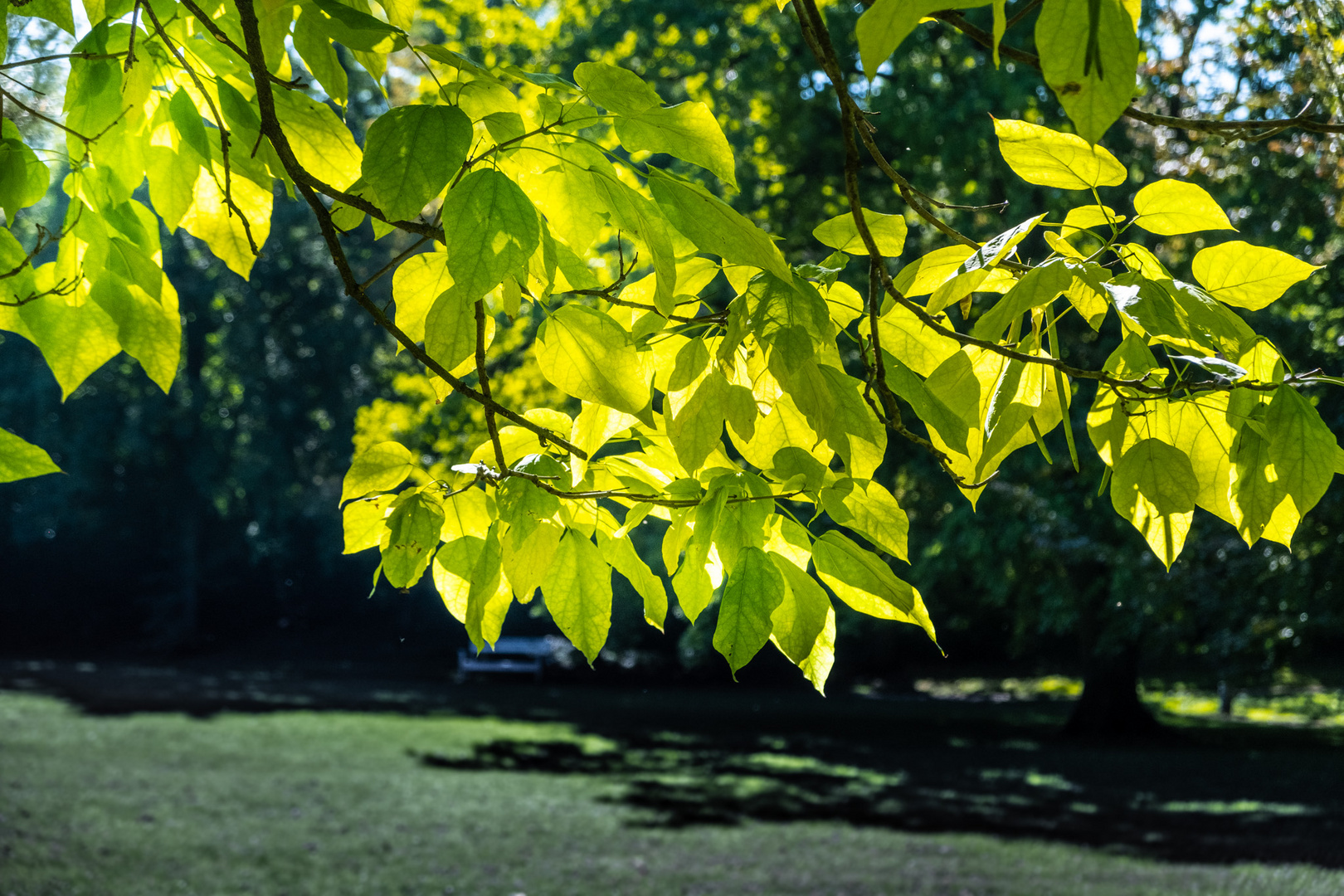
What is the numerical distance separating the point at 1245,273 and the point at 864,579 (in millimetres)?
441

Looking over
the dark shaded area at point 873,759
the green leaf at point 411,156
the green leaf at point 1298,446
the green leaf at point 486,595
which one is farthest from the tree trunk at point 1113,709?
the green leaf at point 411,156

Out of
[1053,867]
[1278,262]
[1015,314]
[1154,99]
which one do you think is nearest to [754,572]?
[1015,314]

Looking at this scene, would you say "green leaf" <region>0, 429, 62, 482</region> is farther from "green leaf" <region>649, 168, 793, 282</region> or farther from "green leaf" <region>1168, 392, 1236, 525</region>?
"green leaf" <region>1168, 392, 1236, 525</region>

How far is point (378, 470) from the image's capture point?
117 centimetres

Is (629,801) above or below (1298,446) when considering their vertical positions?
below

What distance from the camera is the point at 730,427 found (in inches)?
36.6

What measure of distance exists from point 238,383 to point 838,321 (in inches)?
837

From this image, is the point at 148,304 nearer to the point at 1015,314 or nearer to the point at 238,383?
the point at 1015,314

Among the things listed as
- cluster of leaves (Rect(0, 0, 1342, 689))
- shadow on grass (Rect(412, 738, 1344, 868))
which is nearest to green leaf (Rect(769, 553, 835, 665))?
cluster of leaves (Rect(0, 0, 1342, 689))

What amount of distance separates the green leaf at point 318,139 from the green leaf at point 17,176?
299 millimetres

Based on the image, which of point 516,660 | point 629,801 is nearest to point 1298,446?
point 629,801

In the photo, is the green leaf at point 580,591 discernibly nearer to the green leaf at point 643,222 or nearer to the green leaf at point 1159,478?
the green leaf at point 643,222

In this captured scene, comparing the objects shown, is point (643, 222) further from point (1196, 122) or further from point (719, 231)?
point (1196, 122)

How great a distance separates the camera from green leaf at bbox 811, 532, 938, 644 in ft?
3.11
